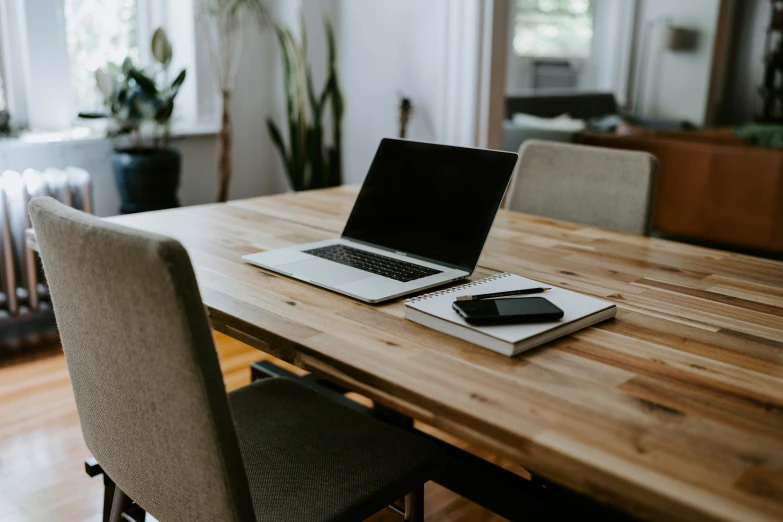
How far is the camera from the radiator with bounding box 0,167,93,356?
2.68 meters

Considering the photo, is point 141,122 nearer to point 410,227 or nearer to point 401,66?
point 401,66

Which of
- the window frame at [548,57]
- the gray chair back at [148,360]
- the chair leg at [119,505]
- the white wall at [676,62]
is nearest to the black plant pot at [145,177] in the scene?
the chair leg at [119,505]

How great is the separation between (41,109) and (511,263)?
2518 millimetres

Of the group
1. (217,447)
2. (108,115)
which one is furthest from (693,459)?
(108,115)

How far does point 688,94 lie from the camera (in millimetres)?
7828

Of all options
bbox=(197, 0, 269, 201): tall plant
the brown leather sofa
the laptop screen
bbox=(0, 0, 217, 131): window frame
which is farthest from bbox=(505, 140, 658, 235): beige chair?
the brown leather sofa

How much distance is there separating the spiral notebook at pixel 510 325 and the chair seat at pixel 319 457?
0.25m

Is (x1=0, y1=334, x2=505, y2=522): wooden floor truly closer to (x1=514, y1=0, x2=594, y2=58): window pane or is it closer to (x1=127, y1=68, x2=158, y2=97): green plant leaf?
(x1=127, y1=68, x2=158, y2=97): green plant leaf

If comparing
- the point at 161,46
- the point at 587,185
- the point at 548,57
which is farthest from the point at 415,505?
the point at 548,57

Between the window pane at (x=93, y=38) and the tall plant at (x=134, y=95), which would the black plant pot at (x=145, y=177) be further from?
the window pane at (x=93, y=38)

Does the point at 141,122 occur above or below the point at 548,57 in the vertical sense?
below

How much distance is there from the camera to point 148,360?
85 centimetres

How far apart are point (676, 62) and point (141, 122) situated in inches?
252

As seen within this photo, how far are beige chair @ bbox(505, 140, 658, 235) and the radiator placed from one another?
173 centimetres
